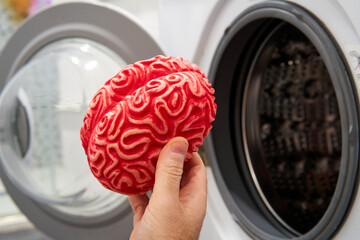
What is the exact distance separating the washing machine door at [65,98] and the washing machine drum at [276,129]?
9.7 inches

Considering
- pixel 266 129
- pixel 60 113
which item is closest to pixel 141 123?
pixel 266 129

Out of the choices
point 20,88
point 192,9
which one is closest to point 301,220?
point 192,9

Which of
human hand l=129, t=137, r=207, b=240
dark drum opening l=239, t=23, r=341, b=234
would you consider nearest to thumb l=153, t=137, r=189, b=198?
human hand l=129, t=137, r=207, b=240

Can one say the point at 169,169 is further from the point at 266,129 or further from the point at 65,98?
the point at 65,98

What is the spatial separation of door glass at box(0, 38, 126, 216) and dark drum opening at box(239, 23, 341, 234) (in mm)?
371

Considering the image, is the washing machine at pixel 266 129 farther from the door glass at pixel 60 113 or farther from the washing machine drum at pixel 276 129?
the door glass at pixel 60 113

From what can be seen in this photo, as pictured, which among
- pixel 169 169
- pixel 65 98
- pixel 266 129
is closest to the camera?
pixel 169 169

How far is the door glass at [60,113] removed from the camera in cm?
98

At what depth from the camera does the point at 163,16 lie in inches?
37.0

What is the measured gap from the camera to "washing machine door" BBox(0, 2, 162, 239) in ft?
3.09

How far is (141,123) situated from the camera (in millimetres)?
490

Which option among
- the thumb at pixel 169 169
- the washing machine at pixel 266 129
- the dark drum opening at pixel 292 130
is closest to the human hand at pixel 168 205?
the thumb at pixel 169 169

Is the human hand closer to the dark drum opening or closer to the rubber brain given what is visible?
the rubber brain

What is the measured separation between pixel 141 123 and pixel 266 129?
50cm
